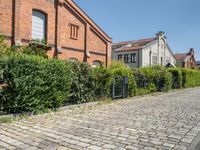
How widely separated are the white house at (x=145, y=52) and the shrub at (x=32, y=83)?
38.0 m

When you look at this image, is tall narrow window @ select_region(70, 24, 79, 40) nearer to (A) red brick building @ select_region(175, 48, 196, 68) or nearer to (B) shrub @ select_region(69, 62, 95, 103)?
(B) shrub @ select_region(69, 62, 95, 103)

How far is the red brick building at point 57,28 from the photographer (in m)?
17.1

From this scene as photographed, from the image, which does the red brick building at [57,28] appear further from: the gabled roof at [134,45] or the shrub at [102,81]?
the gabled roof at [134,45]

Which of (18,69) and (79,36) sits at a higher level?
(79,36)

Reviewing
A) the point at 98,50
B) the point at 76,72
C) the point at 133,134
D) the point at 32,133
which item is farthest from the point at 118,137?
the point at 98,50

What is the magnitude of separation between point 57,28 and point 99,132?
15.1m

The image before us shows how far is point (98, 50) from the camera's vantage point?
25594 millimetres

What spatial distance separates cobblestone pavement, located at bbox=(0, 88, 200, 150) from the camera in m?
5.74

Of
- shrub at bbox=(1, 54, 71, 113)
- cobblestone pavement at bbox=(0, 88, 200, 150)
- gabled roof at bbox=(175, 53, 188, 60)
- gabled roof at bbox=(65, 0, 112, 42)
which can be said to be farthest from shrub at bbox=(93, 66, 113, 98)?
gabled roof at bbox=(175, 53, 188, 60)

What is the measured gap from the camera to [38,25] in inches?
758

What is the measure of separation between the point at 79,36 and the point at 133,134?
1755cm

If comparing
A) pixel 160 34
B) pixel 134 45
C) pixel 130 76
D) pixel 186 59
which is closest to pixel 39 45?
pixel 130 76

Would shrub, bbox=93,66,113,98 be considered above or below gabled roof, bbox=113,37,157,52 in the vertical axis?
below

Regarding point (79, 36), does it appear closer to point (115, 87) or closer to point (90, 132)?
point (115, 87)
